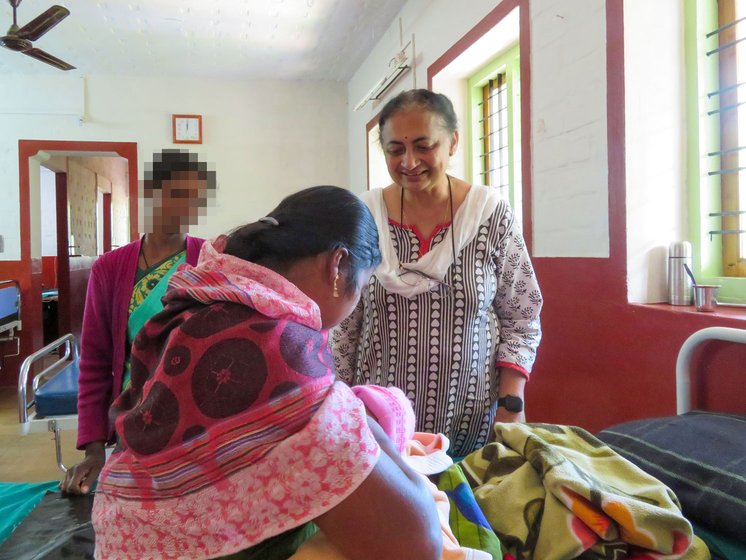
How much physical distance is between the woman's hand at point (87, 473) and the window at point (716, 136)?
179 cm

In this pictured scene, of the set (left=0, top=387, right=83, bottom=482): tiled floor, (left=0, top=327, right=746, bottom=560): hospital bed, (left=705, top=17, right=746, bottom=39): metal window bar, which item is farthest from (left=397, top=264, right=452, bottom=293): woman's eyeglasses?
(left=0, top=387, right=83, bottom=482): tiled floor

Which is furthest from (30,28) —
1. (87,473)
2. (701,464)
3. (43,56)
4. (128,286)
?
(701,464)

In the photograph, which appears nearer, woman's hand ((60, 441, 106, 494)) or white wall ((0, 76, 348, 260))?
woman's hand ((60, 441, 106, 494))

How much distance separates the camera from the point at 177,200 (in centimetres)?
120

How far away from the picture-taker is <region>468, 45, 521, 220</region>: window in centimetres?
288

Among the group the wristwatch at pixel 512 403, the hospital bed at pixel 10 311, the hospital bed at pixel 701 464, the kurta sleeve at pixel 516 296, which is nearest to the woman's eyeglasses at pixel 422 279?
the kurta sleeve at pixel 516 296

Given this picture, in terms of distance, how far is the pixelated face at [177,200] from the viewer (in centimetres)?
120

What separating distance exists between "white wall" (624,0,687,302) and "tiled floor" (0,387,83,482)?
3315mm

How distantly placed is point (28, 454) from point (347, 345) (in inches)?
127

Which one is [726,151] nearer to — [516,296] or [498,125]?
[516,296]

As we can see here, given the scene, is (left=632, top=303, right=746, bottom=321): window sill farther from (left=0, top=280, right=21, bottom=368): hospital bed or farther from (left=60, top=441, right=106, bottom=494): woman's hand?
(left=0, top=280, right=21, bottom=368): hospital bed

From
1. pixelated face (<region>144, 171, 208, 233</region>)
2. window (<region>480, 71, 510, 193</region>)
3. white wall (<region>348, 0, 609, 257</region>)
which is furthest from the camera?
window (<region>480, 71, 510, 193</region>)

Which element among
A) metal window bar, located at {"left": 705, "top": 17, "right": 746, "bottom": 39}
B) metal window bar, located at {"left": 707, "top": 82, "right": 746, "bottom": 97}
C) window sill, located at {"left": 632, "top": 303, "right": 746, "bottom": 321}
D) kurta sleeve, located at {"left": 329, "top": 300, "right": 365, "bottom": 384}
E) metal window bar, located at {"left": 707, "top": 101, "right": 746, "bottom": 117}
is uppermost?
metal window bar, located at {"left": 705, "top": 17, "right": 746, "bottom": 39}

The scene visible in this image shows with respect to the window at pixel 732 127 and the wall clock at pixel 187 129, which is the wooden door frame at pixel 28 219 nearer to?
the wall clock at pixel 187 129
